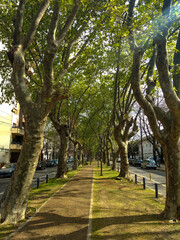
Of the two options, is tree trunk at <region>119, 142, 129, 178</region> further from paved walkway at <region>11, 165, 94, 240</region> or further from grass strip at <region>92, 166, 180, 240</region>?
paved walkway at <region>11, 165, 94, 240</region>

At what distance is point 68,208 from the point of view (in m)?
7.06

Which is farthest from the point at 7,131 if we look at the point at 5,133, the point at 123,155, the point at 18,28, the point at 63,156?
the point at 18,28

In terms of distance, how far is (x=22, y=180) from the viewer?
579 centimetres

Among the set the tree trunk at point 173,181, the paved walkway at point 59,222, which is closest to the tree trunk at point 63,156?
the paved walkway at point 59,222

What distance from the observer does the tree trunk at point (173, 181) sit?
578 cm

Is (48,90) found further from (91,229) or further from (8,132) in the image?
(8,132)

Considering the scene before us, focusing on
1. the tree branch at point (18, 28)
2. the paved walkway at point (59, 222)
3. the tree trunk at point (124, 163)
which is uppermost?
the tree branch at point (18, 28)

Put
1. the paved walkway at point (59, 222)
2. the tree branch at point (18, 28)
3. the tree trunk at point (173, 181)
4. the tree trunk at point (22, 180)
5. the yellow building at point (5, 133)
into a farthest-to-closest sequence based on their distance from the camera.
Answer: the yellow building at point (5, 133), the tree branch at point (18, 28), the tree trunk at point (173, 181), the tree trunk at point (22, 180), the paved walkway at point (59, 222)

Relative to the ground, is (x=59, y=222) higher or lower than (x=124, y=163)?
lower

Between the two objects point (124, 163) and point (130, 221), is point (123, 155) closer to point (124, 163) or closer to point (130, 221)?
point (124, 163)

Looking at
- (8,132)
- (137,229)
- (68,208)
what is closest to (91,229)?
(137,229)

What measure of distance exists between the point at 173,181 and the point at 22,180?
468cm

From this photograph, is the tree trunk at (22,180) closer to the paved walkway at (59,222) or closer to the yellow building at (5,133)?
the paved walkway at (59,222)

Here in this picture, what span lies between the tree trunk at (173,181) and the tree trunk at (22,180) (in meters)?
4.22
